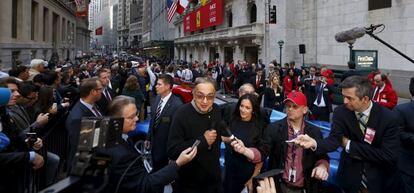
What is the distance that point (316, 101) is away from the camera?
9.23 metres

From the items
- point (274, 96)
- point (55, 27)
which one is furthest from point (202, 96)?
point (55, 27)

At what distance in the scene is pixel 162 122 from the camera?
480 cm

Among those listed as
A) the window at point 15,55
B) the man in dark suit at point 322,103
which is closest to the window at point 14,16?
the window at point 15,55

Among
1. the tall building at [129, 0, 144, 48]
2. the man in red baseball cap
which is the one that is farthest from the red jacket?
the tall building at [129, 0, 144, 48]

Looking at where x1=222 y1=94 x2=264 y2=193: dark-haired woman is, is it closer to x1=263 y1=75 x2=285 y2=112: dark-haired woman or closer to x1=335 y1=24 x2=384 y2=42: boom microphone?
x1=335 y1=24 x2=384 y2=42: boom microphone

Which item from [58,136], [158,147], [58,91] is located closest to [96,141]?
[158,147]

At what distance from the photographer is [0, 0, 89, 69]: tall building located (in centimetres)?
2381

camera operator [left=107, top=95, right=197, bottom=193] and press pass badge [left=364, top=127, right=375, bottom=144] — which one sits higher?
press pass badge [left=364, top=127, right=375, bottom=144]

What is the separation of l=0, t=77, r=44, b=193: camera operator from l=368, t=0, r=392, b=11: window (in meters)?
17.9

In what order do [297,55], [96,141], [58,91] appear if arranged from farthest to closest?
[297,55] → [58,91] → [96,141]

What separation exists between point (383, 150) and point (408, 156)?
40.6 inches

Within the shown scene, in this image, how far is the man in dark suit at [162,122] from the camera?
4.79 m

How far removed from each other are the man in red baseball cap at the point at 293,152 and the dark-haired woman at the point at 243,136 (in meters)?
0.33

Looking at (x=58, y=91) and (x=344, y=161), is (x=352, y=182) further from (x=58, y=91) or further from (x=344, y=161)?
(x=58, y=91)
